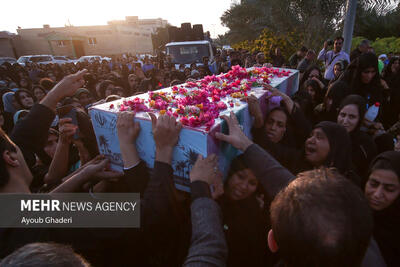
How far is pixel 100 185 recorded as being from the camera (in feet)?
5.57

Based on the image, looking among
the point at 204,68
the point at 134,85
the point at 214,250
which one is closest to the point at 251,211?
the point at 214,250

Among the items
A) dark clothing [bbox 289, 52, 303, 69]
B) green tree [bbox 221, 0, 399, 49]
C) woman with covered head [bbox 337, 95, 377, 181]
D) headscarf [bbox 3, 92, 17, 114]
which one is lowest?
woman with covered head [bbox 337, 95, 377, 181]

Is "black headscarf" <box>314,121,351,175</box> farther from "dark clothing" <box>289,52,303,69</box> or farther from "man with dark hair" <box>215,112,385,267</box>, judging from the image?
"dark clothing" <box>289,52,303,69</box>

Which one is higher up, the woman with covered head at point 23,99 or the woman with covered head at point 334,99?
the woman with covered head at point 23,99

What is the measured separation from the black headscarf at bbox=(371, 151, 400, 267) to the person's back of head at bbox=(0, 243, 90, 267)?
2047mm

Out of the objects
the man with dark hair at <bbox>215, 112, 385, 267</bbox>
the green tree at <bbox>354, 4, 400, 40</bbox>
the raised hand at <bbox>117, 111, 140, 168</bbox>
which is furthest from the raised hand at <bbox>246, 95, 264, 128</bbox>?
the green tree at <bbox>354, 4, 400, 40</bbox>

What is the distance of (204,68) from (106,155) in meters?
7.87

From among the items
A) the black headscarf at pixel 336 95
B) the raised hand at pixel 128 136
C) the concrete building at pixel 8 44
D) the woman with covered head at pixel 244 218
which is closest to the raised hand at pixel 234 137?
the woman with covered head at pixel 244 218

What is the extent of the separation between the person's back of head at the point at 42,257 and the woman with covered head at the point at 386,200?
6.79ft

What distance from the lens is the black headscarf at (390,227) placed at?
1.43 meters

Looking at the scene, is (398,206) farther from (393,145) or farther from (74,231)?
(74,231)

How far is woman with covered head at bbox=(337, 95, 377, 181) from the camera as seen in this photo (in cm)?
246

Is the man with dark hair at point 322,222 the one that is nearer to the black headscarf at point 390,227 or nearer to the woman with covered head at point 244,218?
the woman with covered head at point 244,218

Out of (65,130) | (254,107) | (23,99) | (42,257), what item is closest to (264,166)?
(254,107)
